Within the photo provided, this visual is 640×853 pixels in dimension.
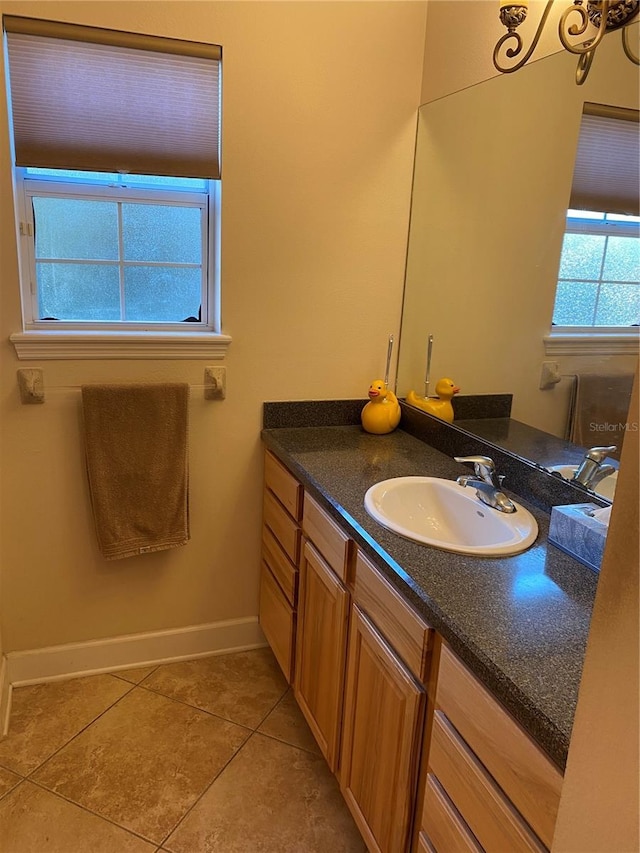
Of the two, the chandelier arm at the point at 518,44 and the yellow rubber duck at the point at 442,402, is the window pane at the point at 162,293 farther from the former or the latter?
the chandelier arm at the point at 518,44

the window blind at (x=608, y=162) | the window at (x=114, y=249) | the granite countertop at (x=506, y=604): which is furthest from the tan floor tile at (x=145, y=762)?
the window blind at (x=608, y=162)

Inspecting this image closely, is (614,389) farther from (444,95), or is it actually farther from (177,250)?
(177,250)

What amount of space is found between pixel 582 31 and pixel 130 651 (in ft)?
7.73

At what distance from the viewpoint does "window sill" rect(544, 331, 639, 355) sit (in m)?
1.41

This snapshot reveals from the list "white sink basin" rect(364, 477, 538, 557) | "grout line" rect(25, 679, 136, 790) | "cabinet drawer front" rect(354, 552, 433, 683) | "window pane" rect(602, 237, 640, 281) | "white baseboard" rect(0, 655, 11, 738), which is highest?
"window pane" rect(602, 237, 640, 281)

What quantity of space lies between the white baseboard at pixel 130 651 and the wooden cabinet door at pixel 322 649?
0.53 meters

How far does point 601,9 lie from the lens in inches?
55.4

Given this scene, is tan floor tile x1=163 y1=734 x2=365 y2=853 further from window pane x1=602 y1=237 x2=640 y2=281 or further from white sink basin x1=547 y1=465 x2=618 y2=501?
window pane x1=602 y1=237 x2=640 y2=281

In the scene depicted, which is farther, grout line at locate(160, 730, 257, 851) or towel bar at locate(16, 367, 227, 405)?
towel bar at locate(16, 367, 227, 405)

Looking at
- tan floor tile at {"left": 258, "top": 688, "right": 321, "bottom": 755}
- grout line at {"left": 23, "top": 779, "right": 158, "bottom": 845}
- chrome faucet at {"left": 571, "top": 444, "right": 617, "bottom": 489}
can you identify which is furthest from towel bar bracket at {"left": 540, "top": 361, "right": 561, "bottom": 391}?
grout line at {"left": 23, "top": 779, "right": 158, "bottom": 845}

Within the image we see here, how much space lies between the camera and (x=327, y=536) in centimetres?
170

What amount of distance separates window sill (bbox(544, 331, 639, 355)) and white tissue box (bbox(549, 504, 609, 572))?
36 cm

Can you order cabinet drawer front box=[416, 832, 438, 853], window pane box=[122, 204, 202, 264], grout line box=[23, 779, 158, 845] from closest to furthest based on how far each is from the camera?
cabinet drawer front box=[416, 832, 438, 853] < grout line box=[23, 779, 158, 845] < window pane box=[122, 204, 202, 264]

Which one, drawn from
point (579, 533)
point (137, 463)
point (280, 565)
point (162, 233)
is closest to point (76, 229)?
point (162, 233)
